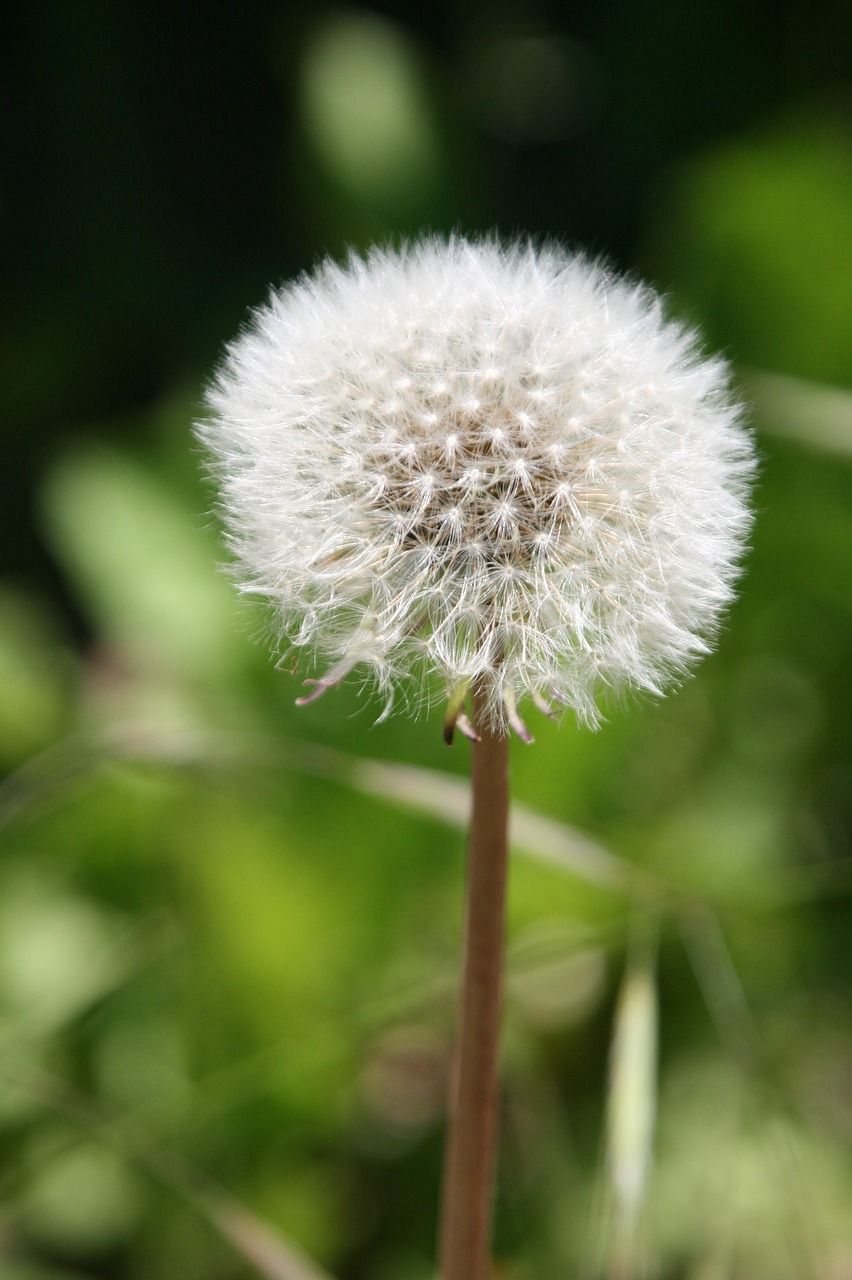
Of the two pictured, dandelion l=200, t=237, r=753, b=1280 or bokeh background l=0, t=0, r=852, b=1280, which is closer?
dandelion l=200, t=237, r=753, b=1280

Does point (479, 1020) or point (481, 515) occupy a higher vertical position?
point (481, 515)

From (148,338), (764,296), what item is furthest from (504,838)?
(148,338)

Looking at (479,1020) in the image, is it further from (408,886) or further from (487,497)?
(408,886)

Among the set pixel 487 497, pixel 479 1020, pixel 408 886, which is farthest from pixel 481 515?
pixel 408 886

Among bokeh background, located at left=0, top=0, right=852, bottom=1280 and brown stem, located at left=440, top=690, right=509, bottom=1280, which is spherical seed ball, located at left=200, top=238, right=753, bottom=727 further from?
bokeh background, located at left=0, top=0, right=852, bottom=1280

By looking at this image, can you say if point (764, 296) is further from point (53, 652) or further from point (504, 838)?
point (504, 838)

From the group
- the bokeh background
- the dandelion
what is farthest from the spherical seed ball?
the bokeh background

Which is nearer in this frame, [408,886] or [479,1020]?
[479,1020]
